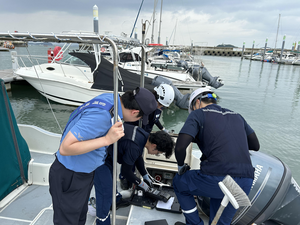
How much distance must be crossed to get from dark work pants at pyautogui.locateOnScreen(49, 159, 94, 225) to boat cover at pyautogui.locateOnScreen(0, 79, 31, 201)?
3.72 feet

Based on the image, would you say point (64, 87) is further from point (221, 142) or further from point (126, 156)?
point (221, 142)

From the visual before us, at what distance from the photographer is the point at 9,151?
2.27 metres

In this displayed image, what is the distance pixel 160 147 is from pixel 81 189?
811 millimetres

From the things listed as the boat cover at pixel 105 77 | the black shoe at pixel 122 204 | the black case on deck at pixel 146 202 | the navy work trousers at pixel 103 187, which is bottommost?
the black shoe at pixel 122 204

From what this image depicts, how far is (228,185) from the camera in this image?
1.32 m

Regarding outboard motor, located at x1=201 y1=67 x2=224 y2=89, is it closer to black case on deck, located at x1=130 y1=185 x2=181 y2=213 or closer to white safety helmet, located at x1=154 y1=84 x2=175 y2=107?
white safety helmet, located at x1=154 y1=84 x2=175 y2=107

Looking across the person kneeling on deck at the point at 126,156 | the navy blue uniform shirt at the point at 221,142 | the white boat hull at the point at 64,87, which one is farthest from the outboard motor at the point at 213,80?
the navy blue uniform shirt at the point at 221,142

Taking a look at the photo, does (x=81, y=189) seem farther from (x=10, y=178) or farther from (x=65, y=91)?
A: (x=65, y=91)

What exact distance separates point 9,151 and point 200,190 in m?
2.14

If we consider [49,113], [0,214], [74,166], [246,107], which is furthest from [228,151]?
[246,107]

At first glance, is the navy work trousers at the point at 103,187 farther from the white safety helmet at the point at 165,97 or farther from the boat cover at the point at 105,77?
the boat cover at the point at 105,77

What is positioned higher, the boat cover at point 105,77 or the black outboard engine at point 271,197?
the boat cover at point 105,77

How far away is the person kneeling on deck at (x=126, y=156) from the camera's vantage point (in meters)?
1.74

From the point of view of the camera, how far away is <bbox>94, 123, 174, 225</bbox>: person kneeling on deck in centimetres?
174
